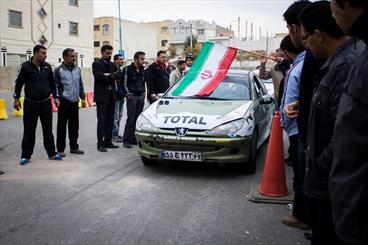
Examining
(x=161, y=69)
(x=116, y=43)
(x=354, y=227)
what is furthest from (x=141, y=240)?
(x=116, y=43)

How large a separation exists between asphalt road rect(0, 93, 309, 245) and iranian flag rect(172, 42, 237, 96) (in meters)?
1.26

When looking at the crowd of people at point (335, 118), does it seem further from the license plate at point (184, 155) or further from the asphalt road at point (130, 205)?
the license plate at point (184, 155)

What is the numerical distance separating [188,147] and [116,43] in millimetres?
65930

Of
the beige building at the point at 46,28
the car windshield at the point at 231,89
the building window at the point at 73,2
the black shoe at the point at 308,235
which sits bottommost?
the black shoe at the point at 308,235

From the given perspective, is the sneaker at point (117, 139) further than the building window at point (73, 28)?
No

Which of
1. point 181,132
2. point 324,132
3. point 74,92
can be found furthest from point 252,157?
point 324,132

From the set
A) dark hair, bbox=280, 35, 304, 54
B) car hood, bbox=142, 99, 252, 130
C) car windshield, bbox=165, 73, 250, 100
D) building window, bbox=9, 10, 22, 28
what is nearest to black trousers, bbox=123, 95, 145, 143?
car windshield, bbox=165, 73, 250, 100

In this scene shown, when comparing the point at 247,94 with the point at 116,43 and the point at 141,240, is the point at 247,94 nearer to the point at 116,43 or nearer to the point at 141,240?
the point at 141,240

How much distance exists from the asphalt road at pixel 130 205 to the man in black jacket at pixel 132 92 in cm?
118

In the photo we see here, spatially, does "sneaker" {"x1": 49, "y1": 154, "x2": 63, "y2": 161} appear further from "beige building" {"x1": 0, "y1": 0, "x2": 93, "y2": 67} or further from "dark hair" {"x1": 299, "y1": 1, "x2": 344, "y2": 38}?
"beige building" {"x1": 0, "y1": 0, "x2": 93, "y2": 67}

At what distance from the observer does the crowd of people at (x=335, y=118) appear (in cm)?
146

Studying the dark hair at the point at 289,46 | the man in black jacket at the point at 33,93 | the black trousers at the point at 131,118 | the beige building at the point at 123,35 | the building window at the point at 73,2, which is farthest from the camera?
the beige building at the point at 123,35

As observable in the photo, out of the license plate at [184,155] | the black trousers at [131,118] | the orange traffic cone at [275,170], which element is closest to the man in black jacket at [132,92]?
the black trousers at [131,118]

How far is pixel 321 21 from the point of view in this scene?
246 centimetres
